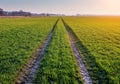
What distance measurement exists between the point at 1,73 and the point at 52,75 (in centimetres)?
327

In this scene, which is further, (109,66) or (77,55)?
→ (77,55)

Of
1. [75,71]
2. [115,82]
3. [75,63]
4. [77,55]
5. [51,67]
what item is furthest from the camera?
[77,55]

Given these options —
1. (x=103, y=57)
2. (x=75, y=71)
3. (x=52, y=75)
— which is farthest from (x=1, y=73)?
(x=103, y=57)

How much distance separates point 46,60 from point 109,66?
4.87m

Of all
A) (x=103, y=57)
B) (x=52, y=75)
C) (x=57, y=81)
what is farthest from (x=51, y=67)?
(x=103, y=57)

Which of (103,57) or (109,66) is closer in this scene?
(109,66)

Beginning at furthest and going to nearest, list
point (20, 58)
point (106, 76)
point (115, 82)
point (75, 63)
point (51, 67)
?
point (20, 58), point (75, 63), point (51, 67), point (106, 76), point (115, 82)

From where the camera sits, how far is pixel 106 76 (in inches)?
452

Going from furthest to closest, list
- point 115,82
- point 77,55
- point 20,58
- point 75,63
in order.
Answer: point 77,55
point 20,58
point 75,63
point 115,82

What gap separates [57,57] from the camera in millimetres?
16000

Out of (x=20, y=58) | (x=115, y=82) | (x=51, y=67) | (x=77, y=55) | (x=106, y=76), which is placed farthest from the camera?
(x=77, y=55)

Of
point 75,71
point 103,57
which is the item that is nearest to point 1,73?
point 75,71

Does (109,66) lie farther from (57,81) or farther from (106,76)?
(57,81)

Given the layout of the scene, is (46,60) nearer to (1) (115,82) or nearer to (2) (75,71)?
(2) (75,71)
